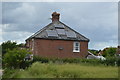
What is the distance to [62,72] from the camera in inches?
659

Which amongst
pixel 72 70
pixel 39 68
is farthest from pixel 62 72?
pixel 39 68

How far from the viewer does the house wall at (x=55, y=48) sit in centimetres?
3231

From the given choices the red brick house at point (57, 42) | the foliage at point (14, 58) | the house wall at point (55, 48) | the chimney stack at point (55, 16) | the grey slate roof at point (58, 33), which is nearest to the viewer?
the foliage at point (14, 58)

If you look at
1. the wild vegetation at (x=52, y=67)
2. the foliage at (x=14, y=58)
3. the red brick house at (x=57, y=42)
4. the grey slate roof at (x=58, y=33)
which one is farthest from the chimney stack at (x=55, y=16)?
the foliage at (x=14, y=58)

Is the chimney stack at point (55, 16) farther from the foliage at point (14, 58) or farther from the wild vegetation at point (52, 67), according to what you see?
the foliage at point (14, 58)

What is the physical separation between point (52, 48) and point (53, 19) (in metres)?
5.42

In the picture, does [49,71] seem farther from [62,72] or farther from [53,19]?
[53,19]

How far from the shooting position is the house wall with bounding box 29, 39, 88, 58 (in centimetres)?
3231

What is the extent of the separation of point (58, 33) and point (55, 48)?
7.95 ft

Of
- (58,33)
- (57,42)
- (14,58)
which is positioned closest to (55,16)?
(58,33)

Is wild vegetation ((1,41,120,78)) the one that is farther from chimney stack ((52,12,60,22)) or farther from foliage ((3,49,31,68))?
chimney stack ((52,12,60,22))

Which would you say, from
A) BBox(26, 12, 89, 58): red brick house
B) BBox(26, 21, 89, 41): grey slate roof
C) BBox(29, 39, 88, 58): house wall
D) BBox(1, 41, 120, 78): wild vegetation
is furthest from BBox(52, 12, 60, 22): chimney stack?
BBox(1, 41, 120, 78): wild vegetation

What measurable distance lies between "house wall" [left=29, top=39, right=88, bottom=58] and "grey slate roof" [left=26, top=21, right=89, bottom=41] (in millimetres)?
631

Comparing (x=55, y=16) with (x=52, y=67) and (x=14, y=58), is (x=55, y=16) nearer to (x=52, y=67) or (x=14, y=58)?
(x=14, y=58)
